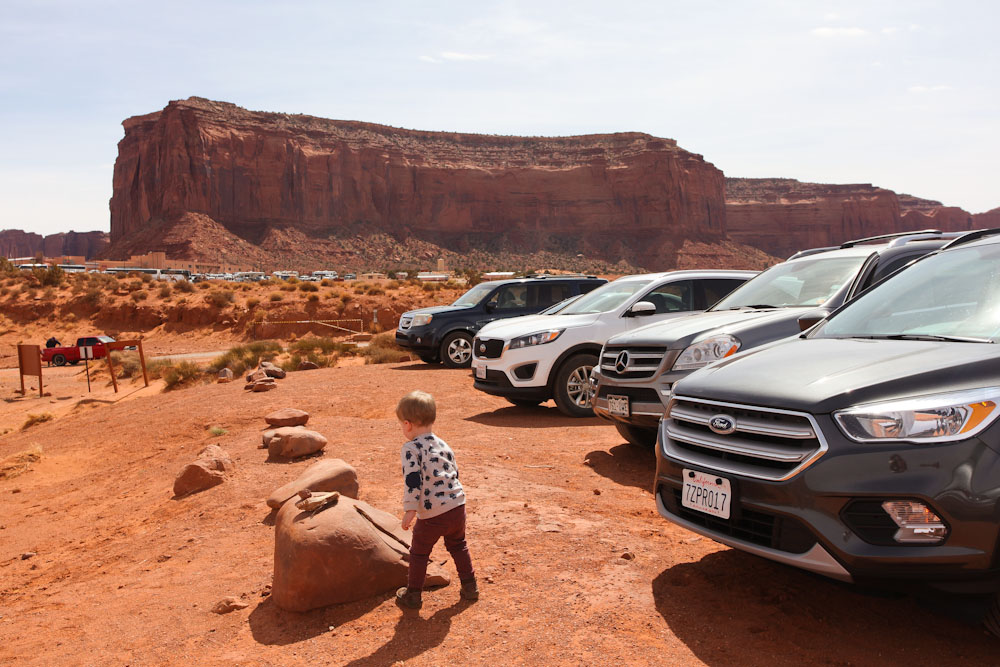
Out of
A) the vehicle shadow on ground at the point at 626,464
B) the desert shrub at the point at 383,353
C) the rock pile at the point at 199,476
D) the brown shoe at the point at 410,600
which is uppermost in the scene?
the brown shoe at the point at 410,600

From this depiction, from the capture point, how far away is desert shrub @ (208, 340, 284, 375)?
1917cm

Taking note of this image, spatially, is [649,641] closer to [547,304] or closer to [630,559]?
[630,559]

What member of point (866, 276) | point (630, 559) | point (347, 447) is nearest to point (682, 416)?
point (630, 559)

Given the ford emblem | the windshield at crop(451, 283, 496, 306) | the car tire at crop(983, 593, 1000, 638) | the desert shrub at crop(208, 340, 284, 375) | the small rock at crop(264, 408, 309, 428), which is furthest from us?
the desert shrub at crop(208, 340, 284, 375)

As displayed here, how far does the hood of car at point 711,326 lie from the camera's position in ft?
20.7

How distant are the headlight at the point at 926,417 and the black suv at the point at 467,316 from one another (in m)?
11.7

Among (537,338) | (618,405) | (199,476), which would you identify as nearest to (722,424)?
(618,405)

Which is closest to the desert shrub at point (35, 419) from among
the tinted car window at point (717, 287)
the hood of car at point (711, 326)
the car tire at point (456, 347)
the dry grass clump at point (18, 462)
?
the dry grass clump at point (18, 462)

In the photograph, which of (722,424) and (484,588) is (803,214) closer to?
(722,424)

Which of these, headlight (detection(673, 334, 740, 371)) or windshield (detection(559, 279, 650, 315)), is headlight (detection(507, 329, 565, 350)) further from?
headlight (detection(673, 334, 740, 371))

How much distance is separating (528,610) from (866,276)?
464 cm

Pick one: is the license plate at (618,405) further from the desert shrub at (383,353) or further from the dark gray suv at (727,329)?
the desert shrub at (383,353)

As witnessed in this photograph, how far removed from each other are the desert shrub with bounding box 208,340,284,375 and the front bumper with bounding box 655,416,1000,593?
17.6 m

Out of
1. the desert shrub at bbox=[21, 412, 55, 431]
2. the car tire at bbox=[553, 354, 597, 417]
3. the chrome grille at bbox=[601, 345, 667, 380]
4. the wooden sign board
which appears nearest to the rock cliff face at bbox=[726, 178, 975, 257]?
the wooden sign board
